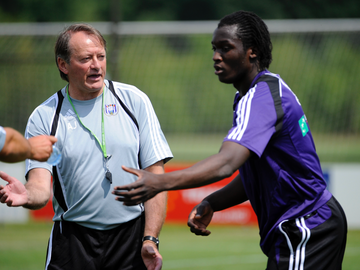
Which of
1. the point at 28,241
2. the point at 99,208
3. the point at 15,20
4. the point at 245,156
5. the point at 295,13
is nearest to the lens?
the point at 245,156

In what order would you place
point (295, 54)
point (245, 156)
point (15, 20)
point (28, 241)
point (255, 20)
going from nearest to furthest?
1. point (245, 156)
2. point (255, 20)
3. point (28, 241)
4. point (295, 54)
5. point (15, 20)

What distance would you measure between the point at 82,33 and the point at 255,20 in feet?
4.26

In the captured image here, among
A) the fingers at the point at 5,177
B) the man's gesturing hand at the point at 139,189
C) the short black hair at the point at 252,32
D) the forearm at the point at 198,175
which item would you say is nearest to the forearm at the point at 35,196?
the fingers at the point at 5,177

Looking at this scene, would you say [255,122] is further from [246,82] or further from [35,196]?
[35,196]

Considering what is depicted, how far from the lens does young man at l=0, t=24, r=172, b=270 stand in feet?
11.6

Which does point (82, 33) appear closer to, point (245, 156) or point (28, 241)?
point (245, 156)

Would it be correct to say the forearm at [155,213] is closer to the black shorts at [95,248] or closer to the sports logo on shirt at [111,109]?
the black shorts at [95,248]

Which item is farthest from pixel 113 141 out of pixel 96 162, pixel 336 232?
pixel 336 232

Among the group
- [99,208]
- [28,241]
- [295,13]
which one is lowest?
[28,241]

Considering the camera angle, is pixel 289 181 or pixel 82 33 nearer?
pixel 289 181

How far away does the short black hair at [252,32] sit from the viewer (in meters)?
3.25

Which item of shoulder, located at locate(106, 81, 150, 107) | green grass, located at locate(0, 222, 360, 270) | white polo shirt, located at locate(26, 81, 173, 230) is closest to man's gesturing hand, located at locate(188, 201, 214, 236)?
white polo shirt, located at locate(26, 81, 173, 230)

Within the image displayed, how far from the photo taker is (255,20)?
332 centimetres

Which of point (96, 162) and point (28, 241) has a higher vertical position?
point (96, 162)
